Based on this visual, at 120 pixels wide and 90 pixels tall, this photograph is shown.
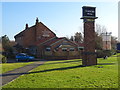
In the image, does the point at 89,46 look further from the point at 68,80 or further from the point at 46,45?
the point at 46,45

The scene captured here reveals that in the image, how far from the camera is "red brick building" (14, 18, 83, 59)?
122ft

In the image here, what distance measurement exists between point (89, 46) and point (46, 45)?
21859mm

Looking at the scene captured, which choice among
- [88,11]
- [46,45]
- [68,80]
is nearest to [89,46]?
[88,11]

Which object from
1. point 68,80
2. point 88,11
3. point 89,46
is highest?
point 88,11

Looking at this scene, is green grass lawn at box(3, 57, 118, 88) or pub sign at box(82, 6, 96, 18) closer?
green grass lawn at box(3, 57, 118, 88)


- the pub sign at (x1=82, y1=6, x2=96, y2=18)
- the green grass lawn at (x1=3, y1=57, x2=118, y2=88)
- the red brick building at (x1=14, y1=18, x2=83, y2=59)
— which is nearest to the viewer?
the green grass lawn at (x1=3, y1=57, x2=118, y2=88)

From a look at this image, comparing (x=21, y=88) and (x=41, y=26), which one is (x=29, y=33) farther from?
(x=21, y=88)

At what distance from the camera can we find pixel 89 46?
19.8m

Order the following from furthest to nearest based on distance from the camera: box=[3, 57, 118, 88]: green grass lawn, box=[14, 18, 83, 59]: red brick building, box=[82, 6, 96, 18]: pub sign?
box=[14, 18, 83, 59]: red brick building
box=[82, 6, 96, 18]: pub sign
box=[3, 57, 118, 88]: green grass lawn

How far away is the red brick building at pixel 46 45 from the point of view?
37.1 metres

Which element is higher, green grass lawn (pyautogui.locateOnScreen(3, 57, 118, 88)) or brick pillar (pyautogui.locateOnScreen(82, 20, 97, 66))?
brick pillar (pyautogui.locateOnScreen(82, 20, 97, 66))

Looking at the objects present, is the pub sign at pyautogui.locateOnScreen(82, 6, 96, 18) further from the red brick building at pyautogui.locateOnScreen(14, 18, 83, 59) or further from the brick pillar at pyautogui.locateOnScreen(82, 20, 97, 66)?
the red brick building at pyautogui.locateOnScreen(14, 18, 83, 59)

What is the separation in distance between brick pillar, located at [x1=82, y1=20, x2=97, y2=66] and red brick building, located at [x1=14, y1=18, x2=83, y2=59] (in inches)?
657

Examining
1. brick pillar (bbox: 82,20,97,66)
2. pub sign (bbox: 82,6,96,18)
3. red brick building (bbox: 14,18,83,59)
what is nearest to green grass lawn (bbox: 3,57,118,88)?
brick pillar (bbox: 82,20,97,66)
